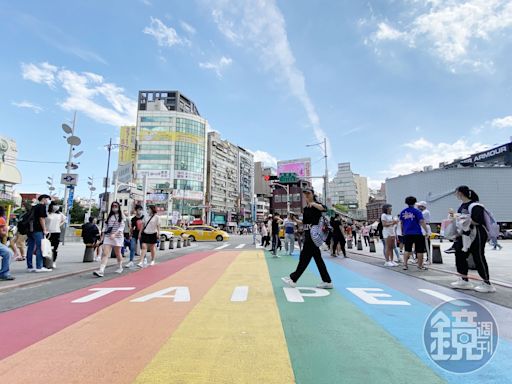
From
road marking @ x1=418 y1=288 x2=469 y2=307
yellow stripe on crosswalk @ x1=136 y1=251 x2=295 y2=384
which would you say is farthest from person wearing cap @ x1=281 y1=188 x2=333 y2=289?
road marking @ x1=418 y1=288 x2=469 y2=307

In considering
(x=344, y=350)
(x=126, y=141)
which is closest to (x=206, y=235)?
(x=344, y=350)

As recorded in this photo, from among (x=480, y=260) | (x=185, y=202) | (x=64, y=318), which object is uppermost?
(x=185, y=202)

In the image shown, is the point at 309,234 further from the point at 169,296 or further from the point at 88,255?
the point at 88,255

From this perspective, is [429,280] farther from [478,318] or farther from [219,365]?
[219,365]

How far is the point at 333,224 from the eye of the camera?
1184 centimetres

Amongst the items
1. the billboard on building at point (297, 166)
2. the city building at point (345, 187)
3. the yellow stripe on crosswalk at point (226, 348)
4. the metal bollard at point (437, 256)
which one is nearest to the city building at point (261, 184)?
the city building at point (345, 187)

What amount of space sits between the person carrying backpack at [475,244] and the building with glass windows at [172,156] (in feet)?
230

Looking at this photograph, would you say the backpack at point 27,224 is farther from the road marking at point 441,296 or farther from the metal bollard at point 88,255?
the road marking at point 441,296

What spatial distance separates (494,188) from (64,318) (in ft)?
232

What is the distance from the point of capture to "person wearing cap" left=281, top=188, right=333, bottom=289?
5246 mm

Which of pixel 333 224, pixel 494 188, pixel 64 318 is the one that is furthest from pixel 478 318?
pixel 494 188

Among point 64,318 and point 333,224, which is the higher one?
point 333,224

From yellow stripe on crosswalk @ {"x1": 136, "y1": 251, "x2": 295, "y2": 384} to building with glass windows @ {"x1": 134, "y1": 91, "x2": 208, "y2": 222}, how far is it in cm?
7063

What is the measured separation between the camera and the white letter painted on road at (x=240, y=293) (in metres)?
4.61
